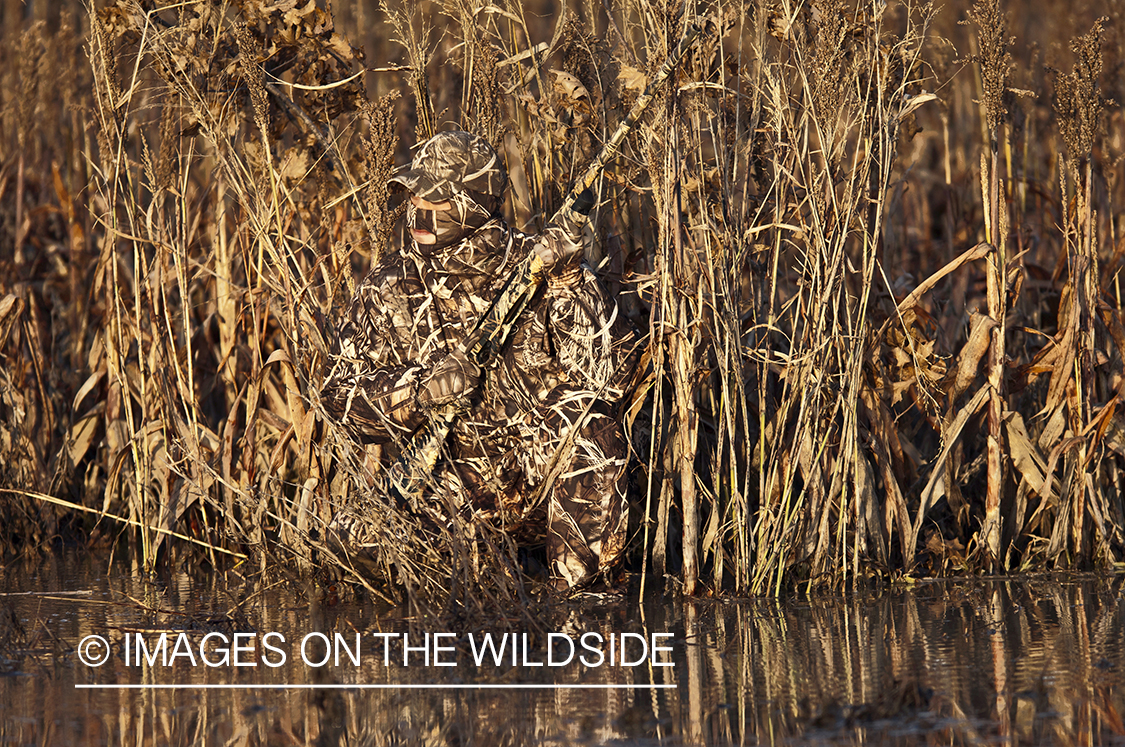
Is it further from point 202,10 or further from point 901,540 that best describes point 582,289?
point 202,10

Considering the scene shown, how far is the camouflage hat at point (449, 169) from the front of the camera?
4.29m

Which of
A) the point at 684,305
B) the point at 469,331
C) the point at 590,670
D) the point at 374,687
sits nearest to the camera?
the point at 374,687

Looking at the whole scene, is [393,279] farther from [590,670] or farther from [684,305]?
[590,670]

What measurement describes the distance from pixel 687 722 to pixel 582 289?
5.45 feet

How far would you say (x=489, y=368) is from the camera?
4512mm

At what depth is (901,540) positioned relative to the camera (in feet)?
15.0

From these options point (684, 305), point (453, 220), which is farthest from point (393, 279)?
point (684, 305)

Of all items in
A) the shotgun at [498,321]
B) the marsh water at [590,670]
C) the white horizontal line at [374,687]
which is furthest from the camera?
the shotgun at [498,321]

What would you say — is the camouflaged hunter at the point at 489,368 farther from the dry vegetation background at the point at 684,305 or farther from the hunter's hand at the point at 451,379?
the dry vegetation background at the point at 684,305

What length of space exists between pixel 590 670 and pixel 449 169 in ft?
5.30

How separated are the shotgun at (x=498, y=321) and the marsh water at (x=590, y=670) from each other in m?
0.45

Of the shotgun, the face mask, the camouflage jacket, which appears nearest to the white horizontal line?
the shotgun

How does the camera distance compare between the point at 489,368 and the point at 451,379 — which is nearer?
the point at 451,379

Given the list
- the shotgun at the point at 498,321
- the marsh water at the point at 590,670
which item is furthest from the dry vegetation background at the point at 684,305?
the marsh water at the point at 590,670
